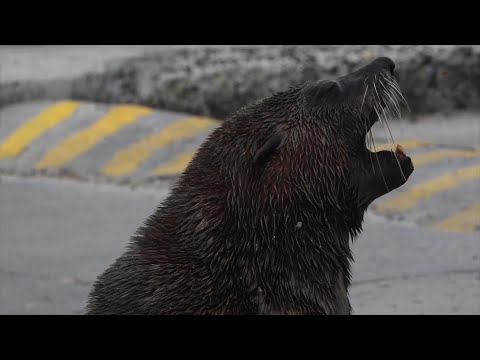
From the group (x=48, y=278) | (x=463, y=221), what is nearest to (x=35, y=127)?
(x=48, y=278)

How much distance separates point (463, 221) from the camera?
21.2ft

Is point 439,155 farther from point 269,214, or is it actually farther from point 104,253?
point 269,214

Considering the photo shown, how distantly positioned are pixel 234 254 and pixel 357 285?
6.82 feet

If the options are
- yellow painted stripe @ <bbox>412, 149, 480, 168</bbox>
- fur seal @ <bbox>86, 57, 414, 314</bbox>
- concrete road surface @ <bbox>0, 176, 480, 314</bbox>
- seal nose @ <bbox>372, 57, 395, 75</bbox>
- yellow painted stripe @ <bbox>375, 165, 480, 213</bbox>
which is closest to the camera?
fur seal @ <bbox>86, 57, 414, 314</bbox>

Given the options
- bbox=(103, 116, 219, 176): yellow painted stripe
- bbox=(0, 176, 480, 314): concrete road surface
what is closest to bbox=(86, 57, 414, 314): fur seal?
bbox=(0, 176, 480, 314): concrete road surface

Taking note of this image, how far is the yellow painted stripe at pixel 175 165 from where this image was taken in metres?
7.37

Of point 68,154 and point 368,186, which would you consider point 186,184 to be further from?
point 68,154

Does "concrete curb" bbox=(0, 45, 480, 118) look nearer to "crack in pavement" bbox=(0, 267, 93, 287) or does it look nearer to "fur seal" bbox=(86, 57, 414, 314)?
"crack in pavement" bbox=(0, 267, 93, 287)

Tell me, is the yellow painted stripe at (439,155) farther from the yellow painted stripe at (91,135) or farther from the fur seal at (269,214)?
the fur seal at (269,214)

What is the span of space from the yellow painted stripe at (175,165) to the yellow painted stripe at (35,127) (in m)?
1.34

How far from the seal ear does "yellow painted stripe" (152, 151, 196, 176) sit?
11.3ft

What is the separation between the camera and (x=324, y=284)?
12.7ft

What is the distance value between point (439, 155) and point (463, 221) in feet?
3.45

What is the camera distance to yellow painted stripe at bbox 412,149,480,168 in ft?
24.0
